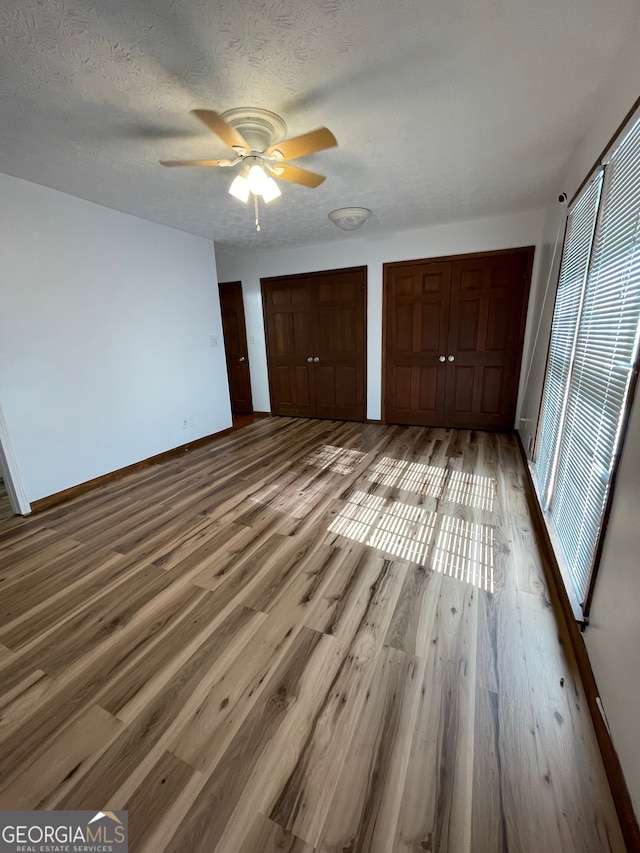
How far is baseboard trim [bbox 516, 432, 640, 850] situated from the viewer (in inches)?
33.8

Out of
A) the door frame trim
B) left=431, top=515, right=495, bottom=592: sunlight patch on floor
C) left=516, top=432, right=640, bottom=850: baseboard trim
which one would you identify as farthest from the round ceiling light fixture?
the door frame trim

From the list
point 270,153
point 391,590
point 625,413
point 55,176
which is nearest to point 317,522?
point 391,590

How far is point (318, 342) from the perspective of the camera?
4820 millimetres

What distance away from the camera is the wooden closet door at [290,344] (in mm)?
4801

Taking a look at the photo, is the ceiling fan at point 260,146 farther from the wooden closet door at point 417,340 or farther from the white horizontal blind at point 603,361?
the wooden closet door at point 417,340

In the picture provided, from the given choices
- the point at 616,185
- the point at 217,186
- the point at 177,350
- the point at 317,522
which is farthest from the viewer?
the point at 177,350

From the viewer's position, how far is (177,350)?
3816 millimetres

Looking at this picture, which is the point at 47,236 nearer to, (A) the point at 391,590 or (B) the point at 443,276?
(A) the point at 391,590

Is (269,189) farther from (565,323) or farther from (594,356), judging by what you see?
(565,323)

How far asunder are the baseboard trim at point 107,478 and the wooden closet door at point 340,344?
177cm

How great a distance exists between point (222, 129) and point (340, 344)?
318 centimetres

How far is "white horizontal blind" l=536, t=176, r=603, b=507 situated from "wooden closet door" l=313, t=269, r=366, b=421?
2.37 m

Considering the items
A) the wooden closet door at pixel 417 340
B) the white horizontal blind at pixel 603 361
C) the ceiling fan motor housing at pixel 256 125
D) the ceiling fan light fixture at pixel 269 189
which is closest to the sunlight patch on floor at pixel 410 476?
the white horizontal blind at pixel 603 361

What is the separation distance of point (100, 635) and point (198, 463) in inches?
83.7
